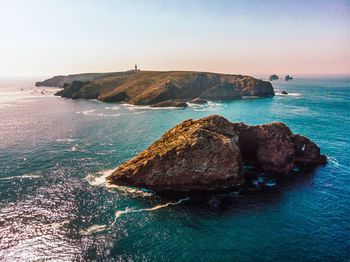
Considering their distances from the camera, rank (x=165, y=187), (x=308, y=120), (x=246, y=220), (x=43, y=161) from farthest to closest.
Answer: (x=308, y=120), (x=43, y=161), (x=165, y=187), (x=246, y=220)

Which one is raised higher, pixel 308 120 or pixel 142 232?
pixel 308 120

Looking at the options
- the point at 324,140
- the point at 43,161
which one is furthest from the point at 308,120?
the point at 43,161

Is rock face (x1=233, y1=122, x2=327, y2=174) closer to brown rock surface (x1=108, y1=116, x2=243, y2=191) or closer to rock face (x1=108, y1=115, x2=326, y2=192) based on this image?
rock face (x1=108, y1=115, x2=326, y2=192)

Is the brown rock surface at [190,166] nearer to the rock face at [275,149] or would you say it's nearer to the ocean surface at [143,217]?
the ocean surface at [143,217]

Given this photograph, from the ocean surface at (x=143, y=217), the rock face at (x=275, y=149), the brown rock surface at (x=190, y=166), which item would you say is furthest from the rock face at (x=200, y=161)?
the ocean surface at (x=143, y=217)

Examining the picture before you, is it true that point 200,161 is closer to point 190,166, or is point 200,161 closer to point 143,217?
point 190,166

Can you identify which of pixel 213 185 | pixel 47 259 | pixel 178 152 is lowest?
pixel 47 259

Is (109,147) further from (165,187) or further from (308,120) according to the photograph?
(308,120)

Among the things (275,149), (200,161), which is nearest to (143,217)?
(200,161)
